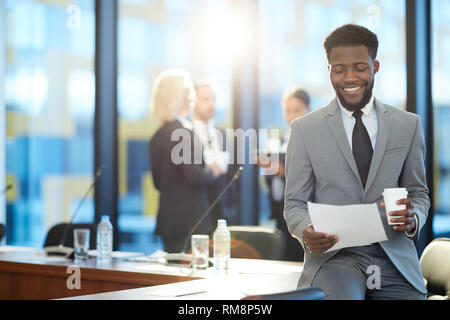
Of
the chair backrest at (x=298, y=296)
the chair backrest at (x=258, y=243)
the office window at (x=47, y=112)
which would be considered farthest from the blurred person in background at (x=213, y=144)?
the chair backrest at (x=298, y=296)

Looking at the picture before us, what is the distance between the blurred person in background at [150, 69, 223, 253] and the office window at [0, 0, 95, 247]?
5.14 feet

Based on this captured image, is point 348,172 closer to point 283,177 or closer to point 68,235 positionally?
point 283,177

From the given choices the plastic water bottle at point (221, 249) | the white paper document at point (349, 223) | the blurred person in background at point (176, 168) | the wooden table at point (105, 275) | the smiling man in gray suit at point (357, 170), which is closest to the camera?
the white paper document at point (349, 223)

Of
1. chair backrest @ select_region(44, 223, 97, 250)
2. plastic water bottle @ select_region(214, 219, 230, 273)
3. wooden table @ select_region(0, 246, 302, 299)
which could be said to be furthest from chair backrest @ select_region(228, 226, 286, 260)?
chair backrest @ select_region(44, 223, 97, 250)

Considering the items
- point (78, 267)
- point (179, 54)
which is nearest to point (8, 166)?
point (179, 54)

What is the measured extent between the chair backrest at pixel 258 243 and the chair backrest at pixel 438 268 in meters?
0.96

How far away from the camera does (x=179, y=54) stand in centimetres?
523

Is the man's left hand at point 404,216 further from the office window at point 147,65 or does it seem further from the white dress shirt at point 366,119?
the office window at point 147,65

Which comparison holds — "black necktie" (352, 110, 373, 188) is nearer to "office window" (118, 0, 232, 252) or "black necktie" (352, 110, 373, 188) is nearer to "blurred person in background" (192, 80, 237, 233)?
"blurred person in background" (192, 80, 237, 233)

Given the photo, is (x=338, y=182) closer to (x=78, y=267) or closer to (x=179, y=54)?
(x=78, y=267)

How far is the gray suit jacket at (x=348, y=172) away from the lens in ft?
6.75

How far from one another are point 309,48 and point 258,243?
6.07 ft
